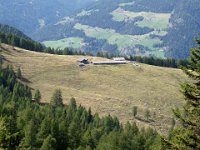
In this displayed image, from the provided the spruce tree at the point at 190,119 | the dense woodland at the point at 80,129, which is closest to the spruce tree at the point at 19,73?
the dense woodland at the point at 80,129

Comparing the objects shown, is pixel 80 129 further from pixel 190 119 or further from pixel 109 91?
pixel 109 91

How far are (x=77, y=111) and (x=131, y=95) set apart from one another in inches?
2315

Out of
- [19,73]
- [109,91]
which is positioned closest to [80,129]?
[109,91]

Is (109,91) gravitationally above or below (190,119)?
below

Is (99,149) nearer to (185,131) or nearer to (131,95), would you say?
(185,131)

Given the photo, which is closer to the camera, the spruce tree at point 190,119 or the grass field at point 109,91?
the spruce tree at point 190,119

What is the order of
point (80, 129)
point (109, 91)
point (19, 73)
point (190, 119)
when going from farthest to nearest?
point (109, 91)
point (19, 73)
point (80, 129)
point (190, 119)

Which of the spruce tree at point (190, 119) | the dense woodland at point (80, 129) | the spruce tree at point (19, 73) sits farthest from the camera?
the spruce tree at point (19, 73)

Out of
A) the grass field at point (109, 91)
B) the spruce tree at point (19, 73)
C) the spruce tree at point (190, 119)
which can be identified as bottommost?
the grass field at point (109, 91)

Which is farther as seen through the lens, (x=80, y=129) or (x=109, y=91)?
(x=109, y=91)

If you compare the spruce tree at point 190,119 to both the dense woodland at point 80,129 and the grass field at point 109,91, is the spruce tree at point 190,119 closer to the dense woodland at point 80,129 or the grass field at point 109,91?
the dense woodland at point 80,129

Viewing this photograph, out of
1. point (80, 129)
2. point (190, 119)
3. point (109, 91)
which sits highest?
point (190, 119)

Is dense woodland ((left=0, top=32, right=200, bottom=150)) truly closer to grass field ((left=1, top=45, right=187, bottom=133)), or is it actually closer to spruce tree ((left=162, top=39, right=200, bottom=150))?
spruce tree ((left=162, top=39, right=200, bottom=150))

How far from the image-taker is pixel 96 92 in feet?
582
